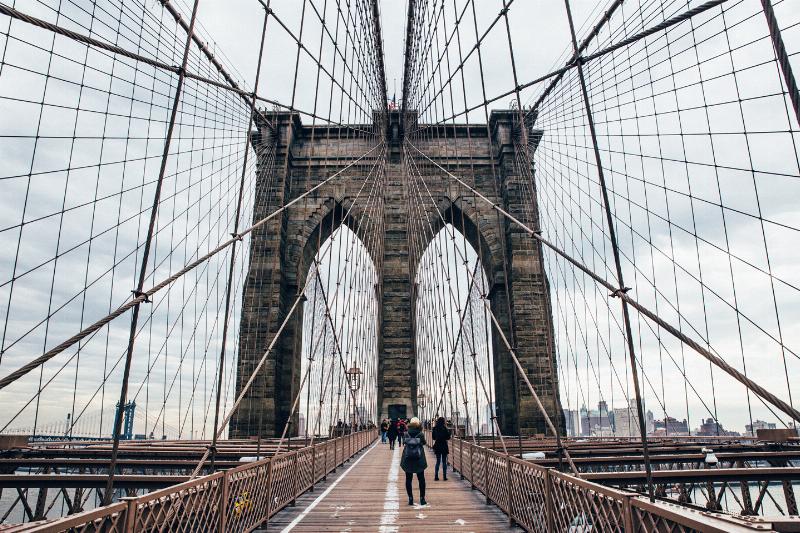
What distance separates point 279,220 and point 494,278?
34.6 feet

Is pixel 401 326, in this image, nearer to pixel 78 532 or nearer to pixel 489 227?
pixel 489 227

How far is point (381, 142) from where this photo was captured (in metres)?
26.2

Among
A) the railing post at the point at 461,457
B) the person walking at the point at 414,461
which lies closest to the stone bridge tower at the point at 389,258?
the railing post at the point at 461,457

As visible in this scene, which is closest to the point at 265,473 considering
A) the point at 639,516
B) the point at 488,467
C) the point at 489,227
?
the point at 488,467

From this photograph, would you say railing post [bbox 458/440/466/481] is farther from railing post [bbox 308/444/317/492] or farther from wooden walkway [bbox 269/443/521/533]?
railing post [bbox 308/444/317/492]

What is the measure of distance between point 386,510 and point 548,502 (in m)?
2.62

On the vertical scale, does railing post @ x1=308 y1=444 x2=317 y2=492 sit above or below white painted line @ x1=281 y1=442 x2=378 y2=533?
above

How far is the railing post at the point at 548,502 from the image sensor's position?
4.38 metres

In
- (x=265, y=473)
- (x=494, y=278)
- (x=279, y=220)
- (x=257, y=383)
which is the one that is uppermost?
(x=279, y=220)

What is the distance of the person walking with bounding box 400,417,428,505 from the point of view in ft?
22.2

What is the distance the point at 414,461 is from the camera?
7.03m

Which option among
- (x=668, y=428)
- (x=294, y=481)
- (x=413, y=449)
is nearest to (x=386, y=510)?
(x=413, y=449)

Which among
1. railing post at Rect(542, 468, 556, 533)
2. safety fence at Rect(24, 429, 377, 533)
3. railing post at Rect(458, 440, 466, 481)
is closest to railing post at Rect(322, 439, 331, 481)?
safety fence at Rect(24, 429, 377, 533)

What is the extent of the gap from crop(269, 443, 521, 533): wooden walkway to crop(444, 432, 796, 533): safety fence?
0.99 ft
